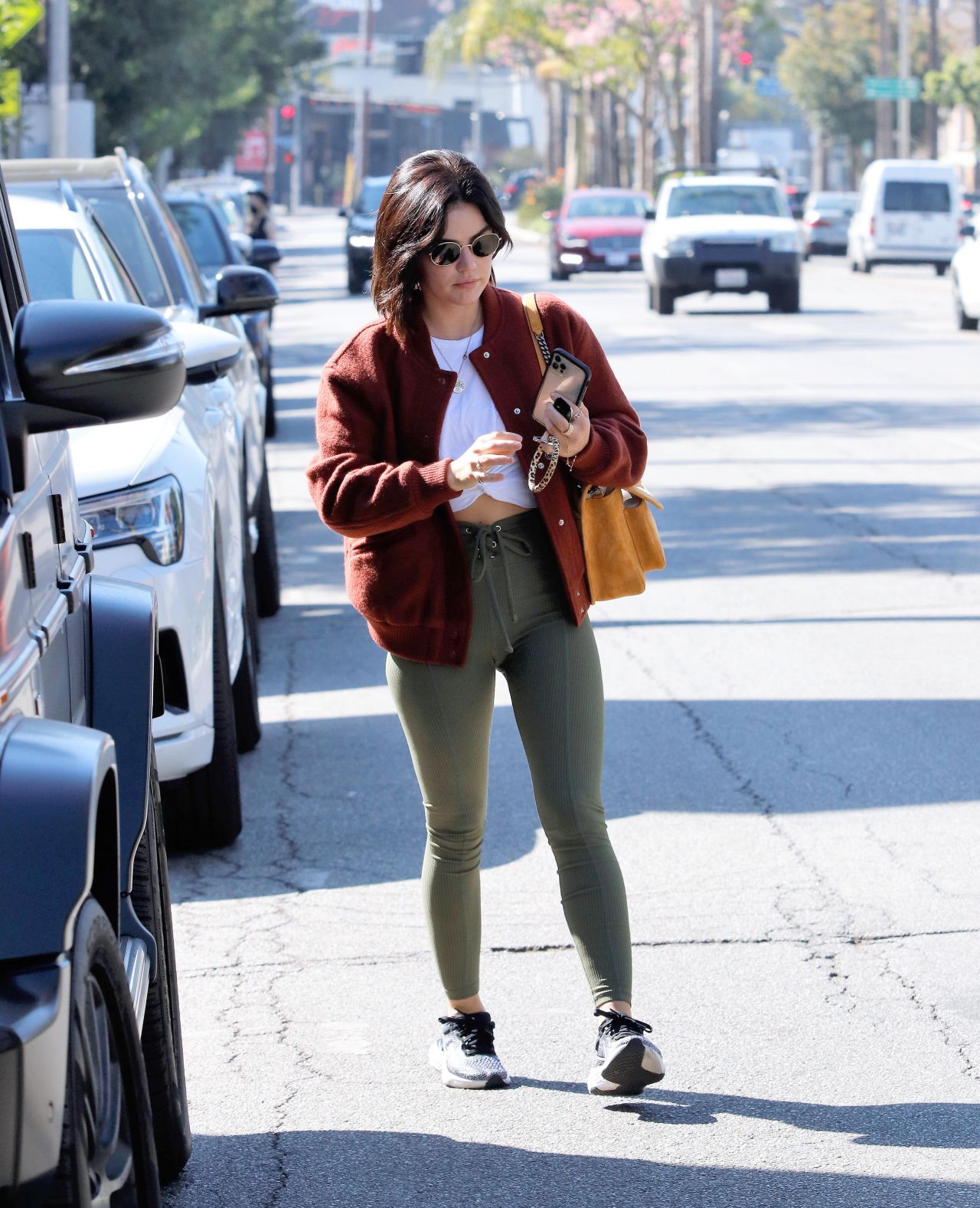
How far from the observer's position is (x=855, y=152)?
89.8 meters

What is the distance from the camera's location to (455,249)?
4027 millimetres

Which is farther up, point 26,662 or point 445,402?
point 445,402

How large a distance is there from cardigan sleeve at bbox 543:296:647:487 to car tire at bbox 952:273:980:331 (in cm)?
2228

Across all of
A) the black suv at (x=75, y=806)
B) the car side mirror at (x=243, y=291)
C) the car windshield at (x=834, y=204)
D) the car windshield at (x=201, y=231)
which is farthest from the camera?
the car windshield at (x=834, y=204)

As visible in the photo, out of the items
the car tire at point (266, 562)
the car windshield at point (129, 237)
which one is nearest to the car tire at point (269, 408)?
the car tire at point (266, 562)

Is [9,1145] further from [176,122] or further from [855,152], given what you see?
[855,152]

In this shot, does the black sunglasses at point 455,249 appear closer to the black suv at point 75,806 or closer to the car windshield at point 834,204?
the black suv at point 75,806

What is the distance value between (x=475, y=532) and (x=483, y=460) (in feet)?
1.13

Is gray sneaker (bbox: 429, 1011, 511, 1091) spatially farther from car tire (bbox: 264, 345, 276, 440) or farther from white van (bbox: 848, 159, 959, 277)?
white van (bbox: 848, 159, 959, 277)

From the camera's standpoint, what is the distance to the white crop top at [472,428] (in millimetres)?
4113

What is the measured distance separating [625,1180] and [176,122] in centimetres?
4029

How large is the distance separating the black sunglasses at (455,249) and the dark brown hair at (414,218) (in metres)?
0.02

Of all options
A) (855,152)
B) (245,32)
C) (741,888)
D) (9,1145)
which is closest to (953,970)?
(741,888)

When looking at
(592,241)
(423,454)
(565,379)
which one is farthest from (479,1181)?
(592,241)
